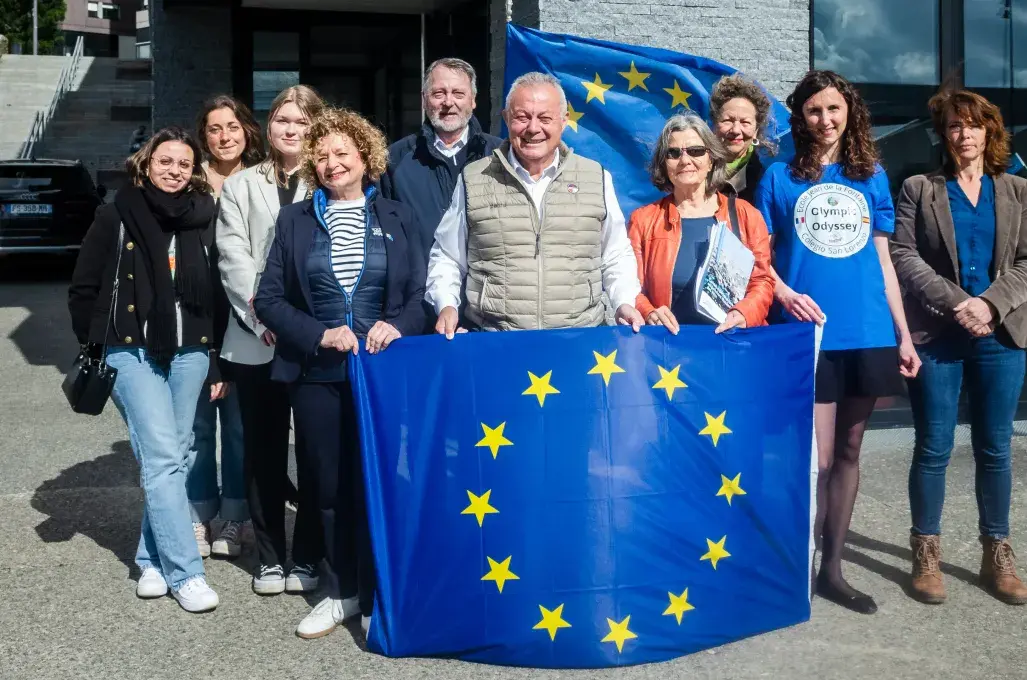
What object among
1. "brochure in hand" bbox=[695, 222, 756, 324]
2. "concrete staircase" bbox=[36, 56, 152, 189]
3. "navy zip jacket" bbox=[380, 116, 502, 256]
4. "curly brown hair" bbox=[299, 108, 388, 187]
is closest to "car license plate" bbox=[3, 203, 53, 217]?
"concrete staircase" bbox=[36, 56, 152, 189]

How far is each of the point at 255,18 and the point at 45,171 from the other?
6416 millimetres

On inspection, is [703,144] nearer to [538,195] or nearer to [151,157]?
[538,195]

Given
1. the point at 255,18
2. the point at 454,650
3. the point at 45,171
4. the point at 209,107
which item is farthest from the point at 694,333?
the point at 45,171

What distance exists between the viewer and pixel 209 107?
5211mm

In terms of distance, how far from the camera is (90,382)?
445cm

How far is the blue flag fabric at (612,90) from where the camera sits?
534 cm

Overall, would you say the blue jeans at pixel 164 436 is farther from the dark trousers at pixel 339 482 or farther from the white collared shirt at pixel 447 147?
the white collared shirt at pixel 447 147

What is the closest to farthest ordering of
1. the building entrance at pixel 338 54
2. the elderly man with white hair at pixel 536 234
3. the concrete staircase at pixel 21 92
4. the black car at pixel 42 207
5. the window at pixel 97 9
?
the elderly man with white hair at pixel 536 234 → the building entrance at pixel 338 54 → the black car at pixel 42 207 → the concrete staircase at pixel 21 92 → the window at pixel 97 9

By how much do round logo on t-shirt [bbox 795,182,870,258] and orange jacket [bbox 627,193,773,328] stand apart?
0.77ft

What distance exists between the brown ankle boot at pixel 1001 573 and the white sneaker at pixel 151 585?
11.0 feet

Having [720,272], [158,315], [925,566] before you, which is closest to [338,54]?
[158,315]

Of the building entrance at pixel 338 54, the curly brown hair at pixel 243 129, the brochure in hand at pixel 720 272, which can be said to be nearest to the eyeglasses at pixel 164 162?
the curly brown hair at pixel 243 129

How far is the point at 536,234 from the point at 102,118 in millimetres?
31916

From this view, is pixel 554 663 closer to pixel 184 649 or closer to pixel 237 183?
pixel 184 649
